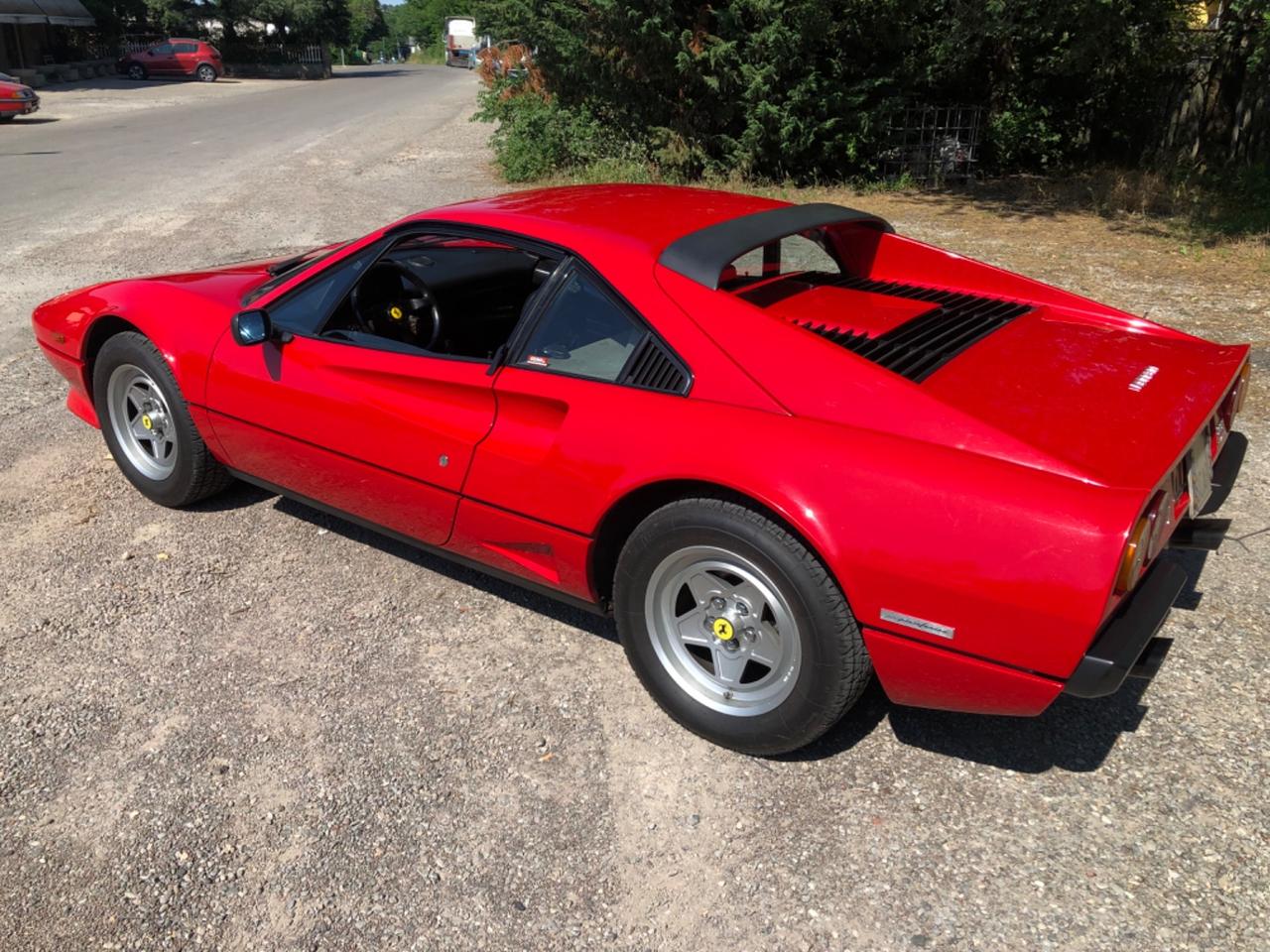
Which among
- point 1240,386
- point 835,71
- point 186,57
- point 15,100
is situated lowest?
point 15,100

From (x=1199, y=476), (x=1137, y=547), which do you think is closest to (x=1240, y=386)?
(x=1199, y=476)

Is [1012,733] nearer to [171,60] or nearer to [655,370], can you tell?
[655,370]

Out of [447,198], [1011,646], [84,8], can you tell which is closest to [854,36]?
[447,198]

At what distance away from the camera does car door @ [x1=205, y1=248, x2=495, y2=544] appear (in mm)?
3201

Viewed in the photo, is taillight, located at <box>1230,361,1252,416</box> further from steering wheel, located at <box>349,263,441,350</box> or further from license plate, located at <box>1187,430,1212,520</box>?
steering wheel, located at <box>349,263,441,350</box>

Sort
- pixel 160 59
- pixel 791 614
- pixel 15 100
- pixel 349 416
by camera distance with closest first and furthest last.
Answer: pixel 791 614 < pixel 349 416 < pixel 15 100 < pixel 160 59

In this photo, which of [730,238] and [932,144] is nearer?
[730,238]

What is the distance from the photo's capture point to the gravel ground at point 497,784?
2357 millimetres

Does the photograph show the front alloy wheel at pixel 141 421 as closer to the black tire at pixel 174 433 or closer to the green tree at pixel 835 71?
the black tire at pixel 174 433

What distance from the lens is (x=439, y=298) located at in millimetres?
3781

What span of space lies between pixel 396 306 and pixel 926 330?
6.37 feet

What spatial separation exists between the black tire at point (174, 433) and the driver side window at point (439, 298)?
914 millimetres

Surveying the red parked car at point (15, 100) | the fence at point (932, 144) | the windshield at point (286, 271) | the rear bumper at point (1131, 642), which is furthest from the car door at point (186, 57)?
the rear bumper at point (1131, 642)

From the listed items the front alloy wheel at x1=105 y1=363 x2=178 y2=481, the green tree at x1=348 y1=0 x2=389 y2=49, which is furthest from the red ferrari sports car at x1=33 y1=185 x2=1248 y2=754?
the green tree at x1=348 y1=0 x2=389 y2=49
